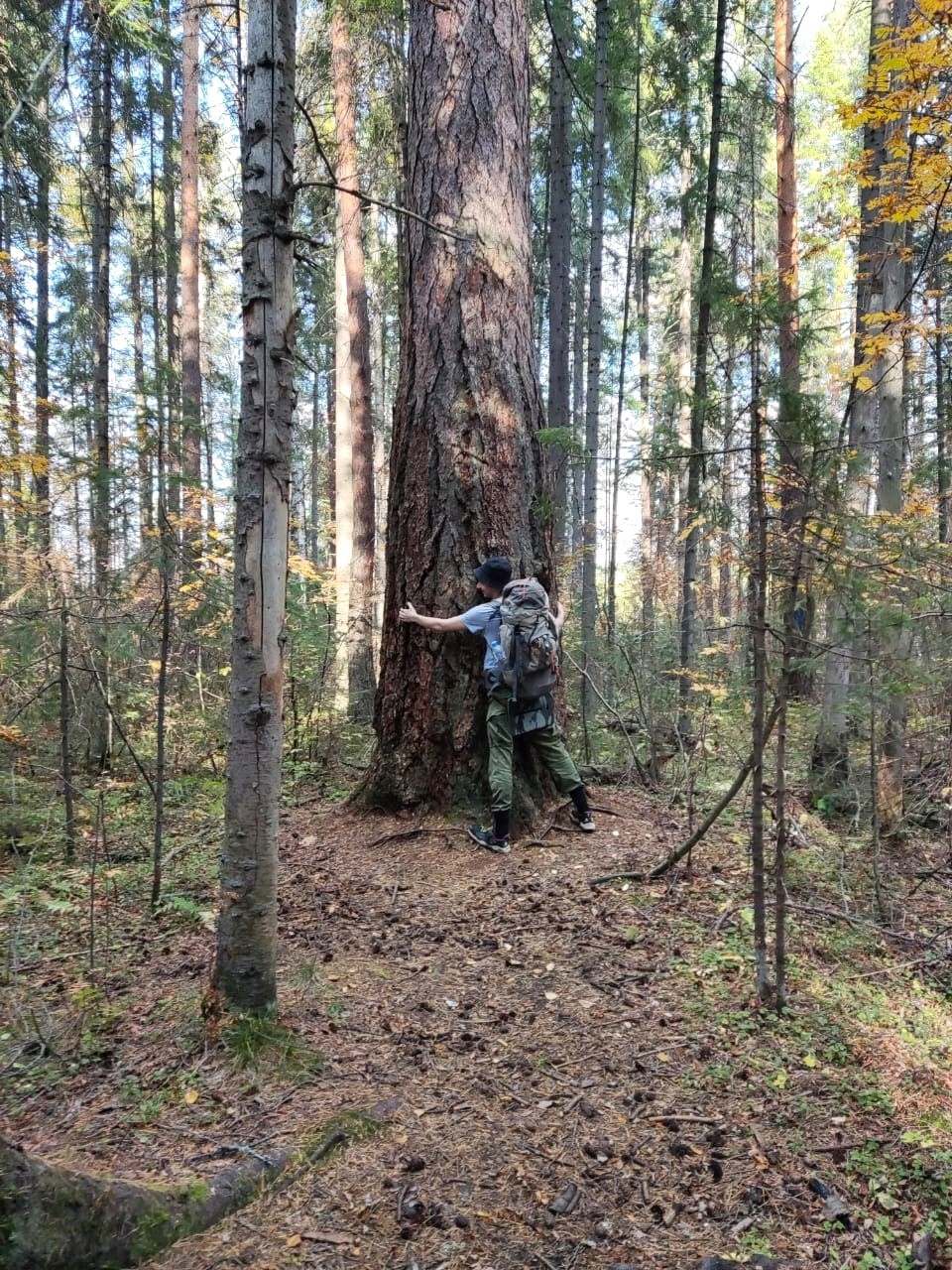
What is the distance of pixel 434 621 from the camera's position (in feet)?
15.6

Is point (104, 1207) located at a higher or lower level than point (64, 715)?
lower

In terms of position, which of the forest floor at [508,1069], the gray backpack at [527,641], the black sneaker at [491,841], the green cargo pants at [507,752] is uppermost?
the gray backpack at [527,641]

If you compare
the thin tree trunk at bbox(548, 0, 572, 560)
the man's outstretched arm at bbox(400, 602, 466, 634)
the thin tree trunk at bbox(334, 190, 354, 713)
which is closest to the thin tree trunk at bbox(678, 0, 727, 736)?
the thin tree trunk at bbox(548, 0, 572, 560)

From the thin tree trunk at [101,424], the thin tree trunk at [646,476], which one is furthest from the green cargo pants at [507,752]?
the thin tree trunk at [101,424]

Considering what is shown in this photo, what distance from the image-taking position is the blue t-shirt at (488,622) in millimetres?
4707

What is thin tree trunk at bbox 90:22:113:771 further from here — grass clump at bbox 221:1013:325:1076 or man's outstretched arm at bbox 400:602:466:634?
grass clump at bbox 221:1013:325:1076

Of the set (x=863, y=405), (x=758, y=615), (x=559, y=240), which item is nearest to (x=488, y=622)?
(x=758, y=615)

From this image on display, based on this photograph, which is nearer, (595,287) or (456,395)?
(456,395)

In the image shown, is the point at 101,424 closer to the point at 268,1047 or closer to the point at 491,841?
the point at 491,841

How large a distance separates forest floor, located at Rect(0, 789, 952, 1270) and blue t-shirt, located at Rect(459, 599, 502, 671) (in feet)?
4.49

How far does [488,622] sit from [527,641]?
11.5 inches

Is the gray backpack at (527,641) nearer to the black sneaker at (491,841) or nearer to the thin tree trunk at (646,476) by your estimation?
the black sneaker at (491,841)

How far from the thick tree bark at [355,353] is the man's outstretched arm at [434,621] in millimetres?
4835

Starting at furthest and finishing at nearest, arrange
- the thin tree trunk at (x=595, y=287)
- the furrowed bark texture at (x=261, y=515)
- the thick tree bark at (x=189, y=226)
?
the thick tree bark at (x=189, y=226)
the thin tree trunk at (x=595, y=287)
the furrowed bark texture at (x=261, y=515)
